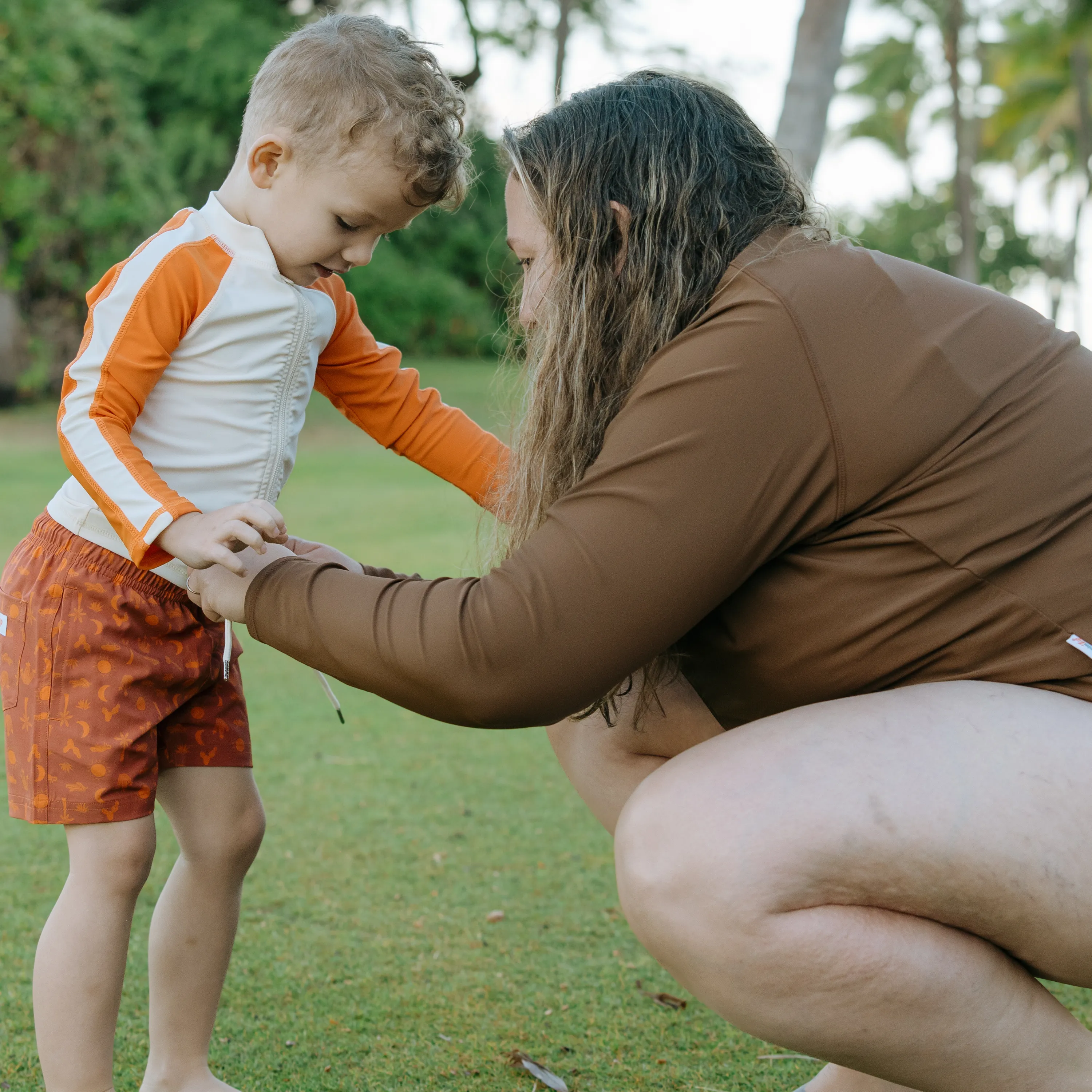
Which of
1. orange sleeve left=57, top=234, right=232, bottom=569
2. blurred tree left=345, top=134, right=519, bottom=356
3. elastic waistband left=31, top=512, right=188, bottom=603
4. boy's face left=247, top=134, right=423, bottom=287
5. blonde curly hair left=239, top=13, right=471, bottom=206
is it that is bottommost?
blurred tree left=345, top=134, right=519, bottom=356

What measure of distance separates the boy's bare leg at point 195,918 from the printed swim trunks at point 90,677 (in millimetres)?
63

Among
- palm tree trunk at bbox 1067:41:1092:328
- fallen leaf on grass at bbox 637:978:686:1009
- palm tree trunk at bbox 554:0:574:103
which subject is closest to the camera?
fallen leaf on grass at bbox 637:978:686:1009

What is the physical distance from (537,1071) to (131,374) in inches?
45.2

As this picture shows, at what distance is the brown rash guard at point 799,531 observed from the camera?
136cm

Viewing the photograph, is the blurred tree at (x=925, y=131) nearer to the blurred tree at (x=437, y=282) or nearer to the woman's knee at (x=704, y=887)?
the blurred tree at (x=437, y=282)

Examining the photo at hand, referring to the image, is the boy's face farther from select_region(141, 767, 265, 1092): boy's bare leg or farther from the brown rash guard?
select_region(141, 767, 265, 1092): boy's bare leg

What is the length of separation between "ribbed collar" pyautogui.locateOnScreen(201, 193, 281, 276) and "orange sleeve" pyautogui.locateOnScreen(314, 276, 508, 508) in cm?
28

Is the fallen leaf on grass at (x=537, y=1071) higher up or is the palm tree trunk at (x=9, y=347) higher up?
the fallen leaf on grass at (x=537, y=1071)

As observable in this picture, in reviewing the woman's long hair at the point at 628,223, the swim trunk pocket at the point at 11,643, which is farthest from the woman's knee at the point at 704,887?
the swim trunk pocket at the point at 11,643

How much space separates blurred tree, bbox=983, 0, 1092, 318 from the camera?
25203 millimetres

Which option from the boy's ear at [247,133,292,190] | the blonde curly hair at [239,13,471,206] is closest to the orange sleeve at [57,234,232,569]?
the boy's ear at [247,133,292,190]

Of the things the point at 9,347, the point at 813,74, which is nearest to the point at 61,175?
the point at 9,347

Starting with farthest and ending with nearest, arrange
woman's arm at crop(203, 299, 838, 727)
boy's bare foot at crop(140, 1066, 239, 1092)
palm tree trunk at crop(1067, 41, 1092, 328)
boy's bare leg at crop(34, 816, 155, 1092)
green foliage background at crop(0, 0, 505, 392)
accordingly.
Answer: palm tree trunk at crop(1067, 41, 1092, 328), green foliage background at crop(0, 0, 505, 392), boy's bare foot at crop(140, 1066, 239, 1092), boy's bare leg at crop(34, 816, 155, 1092), woman's arm at crop(203, 299, 838, 727)

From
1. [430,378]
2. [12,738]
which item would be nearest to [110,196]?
[430,378]
